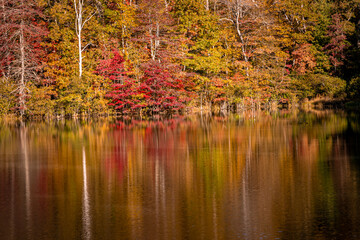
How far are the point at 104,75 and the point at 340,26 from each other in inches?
910

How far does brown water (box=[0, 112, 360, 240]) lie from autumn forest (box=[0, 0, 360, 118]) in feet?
72.0

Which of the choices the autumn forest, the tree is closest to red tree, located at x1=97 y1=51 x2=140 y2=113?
the autumn forest

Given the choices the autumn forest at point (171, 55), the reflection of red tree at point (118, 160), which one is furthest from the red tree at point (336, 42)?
the reflection of red tree at point (118, 160)

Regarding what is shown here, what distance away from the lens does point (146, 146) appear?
19422mm

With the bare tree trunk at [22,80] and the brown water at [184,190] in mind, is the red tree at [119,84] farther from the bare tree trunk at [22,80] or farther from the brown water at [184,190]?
the brown water at [184,190]

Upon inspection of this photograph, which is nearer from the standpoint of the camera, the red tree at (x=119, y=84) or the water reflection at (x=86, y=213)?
the water reflection at (x=86, y=213)

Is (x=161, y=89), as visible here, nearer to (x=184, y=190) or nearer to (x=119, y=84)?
(x=119, y=84)

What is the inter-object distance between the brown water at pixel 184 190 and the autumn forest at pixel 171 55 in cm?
2193

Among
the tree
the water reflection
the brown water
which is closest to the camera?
the water reflection

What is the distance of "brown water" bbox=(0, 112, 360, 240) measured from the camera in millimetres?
8258

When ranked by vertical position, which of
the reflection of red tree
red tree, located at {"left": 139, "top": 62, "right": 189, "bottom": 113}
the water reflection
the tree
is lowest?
the water reflection

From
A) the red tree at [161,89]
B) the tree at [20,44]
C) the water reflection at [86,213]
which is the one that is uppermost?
the tree at [20,44]

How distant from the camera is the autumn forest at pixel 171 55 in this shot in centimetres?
4162

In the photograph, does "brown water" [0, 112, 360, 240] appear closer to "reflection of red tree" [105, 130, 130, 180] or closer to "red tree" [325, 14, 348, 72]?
"reflection of red tree" [105, 130, 130, 180]
